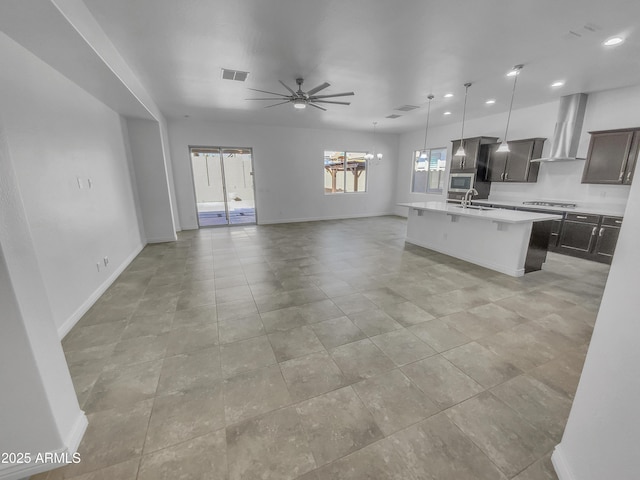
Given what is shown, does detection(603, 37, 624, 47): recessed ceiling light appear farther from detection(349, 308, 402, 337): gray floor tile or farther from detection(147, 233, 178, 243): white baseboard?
detection(147, 233, 178, 243): white baseboard

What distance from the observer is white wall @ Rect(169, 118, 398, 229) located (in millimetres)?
7043

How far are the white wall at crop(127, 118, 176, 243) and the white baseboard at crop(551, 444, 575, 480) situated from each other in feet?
21.3

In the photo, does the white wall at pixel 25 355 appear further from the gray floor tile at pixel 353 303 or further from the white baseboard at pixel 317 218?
the white baseboard at pixel 317 218

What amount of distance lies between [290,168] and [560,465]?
25.7 ft

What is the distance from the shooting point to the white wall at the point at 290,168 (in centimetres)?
704

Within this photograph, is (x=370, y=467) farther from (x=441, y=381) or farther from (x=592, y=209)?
(x=592, y=209)

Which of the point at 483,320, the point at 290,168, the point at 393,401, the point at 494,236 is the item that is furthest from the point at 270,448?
the point at 290,168

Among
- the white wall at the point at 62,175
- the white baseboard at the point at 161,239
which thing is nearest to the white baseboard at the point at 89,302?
the white wall at the point at 62,175

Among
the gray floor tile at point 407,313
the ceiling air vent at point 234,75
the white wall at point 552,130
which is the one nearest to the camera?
the gray floor tile at point 407,313

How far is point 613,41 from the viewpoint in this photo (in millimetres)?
2875

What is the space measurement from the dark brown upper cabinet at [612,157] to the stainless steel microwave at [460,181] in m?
1.96

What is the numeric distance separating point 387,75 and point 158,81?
3.50 m

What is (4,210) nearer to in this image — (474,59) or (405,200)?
(474,59)

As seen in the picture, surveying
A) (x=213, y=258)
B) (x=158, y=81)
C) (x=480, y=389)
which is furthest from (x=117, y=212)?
(x=480, y=389)
